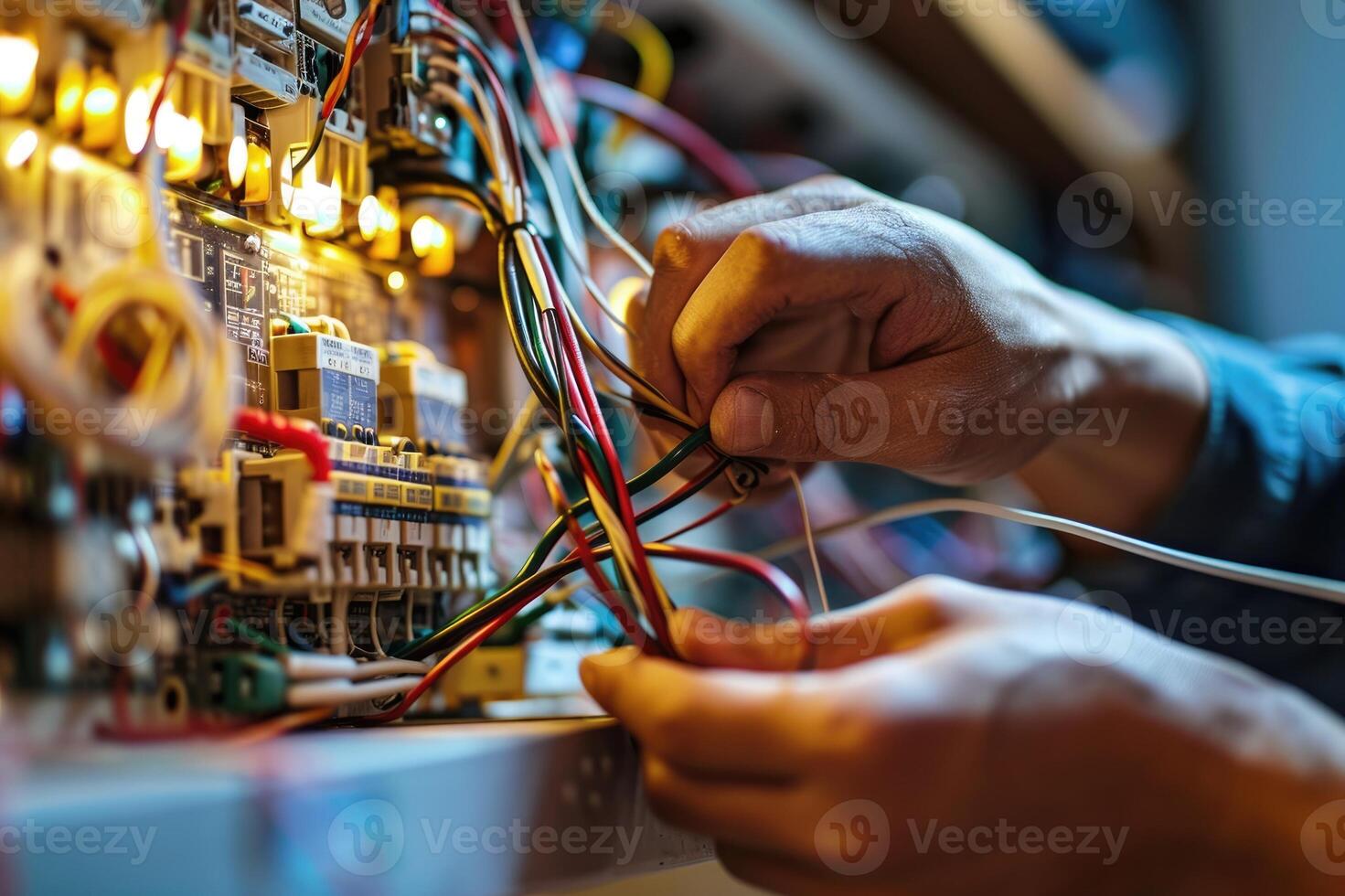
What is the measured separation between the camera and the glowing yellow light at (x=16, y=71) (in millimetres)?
321

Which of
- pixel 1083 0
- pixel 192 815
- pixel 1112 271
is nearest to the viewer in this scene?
pixel 192 815

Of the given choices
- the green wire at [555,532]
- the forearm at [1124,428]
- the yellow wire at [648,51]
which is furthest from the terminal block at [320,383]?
the yellow wire at [648,51]

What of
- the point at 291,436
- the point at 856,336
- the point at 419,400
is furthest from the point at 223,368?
the point at 856,336

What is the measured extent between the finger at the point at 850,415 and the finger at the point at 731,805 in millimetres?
179

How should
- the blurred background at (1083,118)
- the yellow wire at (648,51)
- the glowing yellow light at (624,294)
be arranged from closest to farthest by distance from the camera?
the glowing yellow light at (624,294) < the yellow wire at (648,51) < the blurred background at (1083,118)

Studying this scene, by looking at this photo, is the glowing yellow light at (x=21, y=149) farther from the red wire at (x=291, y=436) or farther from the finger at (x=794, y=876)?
the finger at (x=794, y=876)

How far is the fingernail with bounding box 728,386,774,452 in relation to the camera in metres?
0.48

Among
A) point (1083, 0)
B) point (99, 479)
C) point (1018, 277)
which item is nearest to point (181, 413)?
point (99, 479)

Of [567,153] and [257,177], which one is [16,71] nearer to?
[257,177]

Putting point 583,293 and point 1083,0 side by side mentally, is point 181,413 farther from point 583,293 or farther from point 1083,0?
point 1083,0

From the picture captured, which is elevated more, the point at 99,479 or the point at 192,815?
the point at 99,479

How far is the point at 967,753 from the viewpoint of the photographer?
389mm

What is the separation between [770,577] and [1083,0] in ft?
4.67

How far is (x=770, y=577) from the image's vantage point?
0.42m
